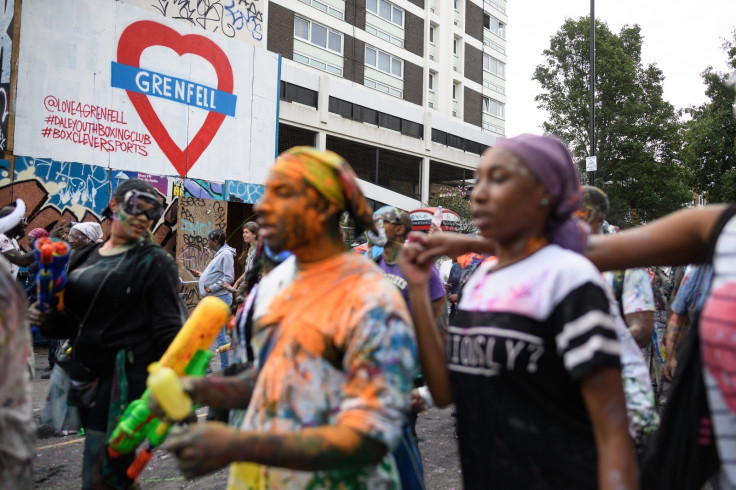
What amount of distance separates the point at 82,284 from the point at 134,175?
1068 cm

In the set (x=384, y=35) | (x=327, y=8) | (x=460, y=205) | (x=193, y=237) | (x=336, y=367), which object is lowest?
(x=336, y=367)

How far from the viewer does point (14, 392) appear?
170 centimetres

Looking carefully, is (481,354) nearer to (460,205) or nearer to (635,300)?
(635,300)

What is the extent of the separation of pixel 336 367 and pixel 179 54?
14352 millimetres

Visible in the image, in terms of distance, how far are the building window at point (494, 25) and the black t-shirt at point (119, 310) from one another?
41.2 m

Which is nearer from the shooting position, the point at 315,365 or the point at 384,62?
the point at 315,365

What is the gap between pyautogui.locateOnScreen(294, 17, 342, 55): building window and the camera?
89.8 ft

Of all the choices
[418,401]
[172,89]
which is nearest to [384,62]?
[172,89]

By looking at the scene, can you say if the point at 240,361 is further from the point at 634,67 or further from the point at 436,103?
the point at 436,103

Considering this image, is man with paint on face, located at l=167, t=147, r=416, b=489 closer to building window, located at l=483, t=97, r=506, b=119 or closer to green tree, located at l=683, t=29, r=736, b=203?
green tree, located at l=683, t=29, r=736, b=203

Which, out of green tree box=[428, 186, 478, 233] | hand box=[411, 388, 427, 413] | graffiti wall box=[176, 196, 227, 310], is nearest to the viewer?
hand box=[411, 388, 427, 413]

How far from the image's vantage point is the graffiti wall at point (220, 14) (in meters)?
16.0

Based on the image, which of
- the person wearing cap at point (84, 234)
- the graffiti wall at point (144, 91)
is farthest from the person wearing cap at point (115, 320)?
the graffiti wall at point (144, 91)

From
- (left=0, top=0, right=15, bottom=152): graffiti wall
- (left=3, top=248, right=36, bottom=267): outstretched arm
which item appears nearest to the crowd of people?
(left=3, top=248, right=36, bottom=267): outstretched arm
